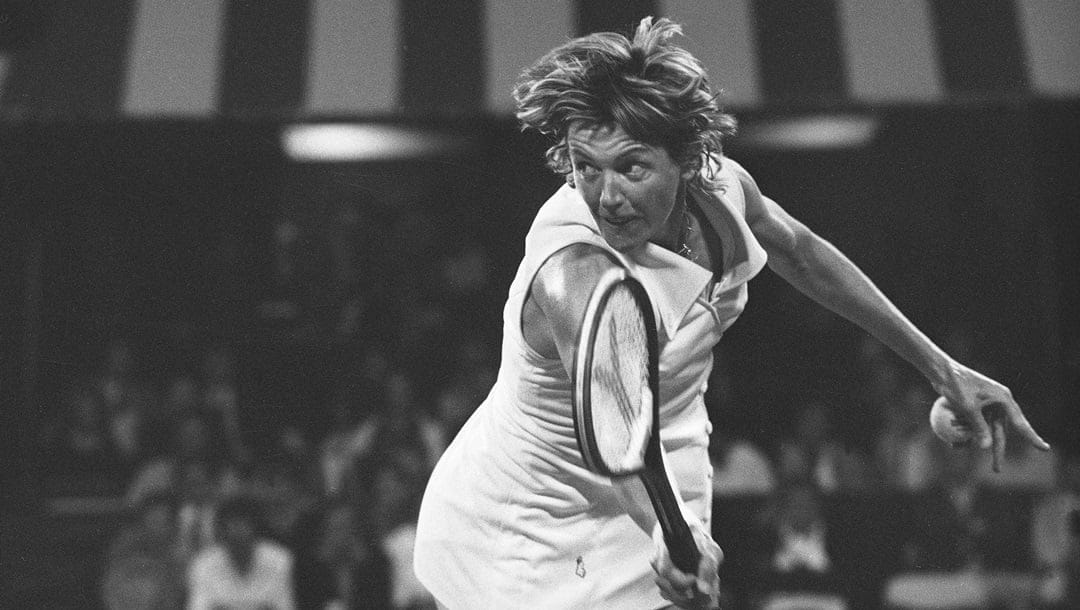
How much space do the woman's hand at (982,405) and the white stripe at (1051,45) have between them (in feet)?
9.71

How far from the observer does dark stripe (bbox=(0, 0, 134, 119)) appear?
4.21 metres

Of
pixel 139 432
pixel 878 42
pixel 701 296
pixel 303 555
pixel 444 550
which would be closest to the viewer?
pixel 701 296

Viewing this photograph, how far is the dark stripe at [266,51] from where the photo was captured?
4.15m

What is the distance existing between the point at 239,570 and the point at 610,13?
6.62ft

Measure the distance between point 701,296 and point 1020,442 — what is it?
298 centimetres

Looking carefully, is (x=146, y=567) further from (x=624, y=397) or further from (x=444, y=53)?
(x=624, y=397)

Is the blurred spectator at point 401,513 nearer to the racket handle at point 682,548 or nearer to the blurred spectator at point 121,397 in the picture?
the blurred spectator at point 121,397

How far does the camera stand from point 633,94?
52.2 inches

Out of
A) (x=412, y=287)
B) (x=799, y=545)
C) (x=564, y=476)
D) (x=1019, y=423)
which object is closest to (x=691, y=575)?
(x=564, y=476)

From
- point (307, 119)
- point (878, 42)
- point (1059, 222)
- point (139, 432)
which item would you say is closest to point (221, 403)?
point (139, 432)

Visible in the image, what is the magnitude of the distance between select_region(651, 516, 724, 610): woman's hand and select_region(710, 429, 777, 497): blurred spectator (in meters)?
2.53

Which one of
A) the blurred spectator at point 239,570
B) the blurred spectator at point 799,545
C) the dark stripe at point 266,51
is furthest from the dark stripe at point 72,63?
the blurred spectator at point 799,545

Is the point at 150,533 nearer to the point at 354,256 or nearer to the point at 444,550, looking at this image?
the point at 354,256

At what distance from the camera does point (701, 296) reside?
4.66 ft
